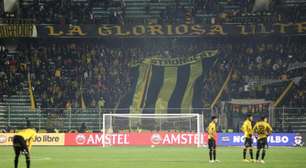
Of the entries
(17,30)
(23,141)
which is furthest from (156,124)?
(23,141)

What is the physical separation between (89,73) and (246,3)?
1298 centimetres

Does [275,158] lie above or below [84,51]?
below

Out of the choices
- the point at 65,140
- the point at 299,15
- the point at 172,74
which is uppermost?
the point at 299,15

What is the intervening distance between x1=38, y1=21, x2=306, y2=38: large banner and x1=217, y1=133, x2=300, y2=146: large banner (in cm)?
851

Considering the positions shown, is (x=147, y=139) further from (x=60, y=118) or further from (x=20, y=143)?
(x=20, y=143)

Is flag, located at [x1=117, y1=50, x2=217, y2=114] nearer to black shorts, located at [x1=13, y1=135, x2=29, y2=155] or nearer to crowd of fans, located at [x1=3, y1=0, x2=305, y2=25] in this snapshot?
crowd of fans, located at [x1=3, y1=0, x2=305, y2=25]

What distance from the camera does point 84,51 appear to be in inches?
2272

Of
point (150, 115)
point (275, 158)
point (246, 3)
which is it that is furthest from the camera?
point (246, 3)

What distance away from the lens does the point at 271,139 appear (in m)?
48.4

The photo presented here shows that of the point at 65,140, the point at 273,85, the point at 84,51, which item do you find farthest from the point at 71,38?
the point at 273,85

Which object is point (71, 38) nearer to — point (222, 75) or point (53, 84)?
point (53, 84)

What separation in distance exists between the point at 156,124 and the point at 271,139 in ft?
24.6

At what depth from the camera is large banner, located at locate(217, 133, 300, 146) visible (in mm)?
48094

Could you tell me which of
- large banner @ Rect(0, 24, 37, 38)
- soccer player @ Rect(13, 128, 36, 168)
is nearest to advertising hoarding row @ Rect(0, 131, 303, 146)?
large banner @ Rect(0, 24, 37, 38)
